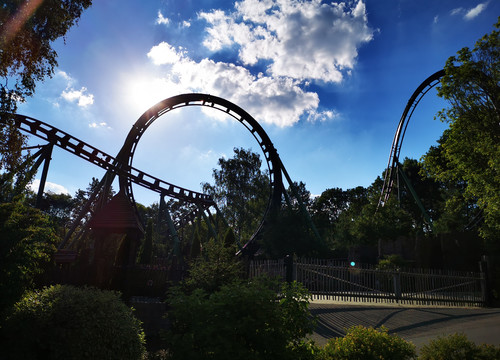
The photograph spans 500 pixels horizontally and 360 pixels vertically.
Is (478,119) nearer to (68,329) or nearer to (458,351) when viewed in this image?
(458,351)

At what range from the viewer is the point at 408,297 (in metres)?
13.1

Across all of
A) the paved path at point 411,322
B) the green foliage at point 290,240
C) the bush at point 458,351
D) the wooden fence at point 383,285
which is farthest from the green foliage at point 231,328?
the green foliage at point 290,240

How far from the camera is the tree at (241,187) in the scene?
43.2 metres

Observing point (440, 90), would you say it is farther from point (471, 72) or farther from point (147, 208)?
point (147, 208)

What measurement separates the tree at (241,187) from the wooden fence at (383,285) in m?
28.9

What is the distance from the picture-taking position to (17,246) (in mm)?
5973

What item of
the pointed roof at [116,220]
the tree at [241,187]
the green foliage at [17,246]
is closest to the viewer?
the green foliage at [17,246]

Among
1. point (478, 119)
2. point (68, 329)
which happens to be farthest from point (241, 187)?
point (68, 329)

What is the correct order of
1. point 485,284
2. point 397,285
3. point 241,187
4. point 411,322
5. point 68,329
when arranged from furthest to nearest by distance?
point 241,187
point 485,284
point 397,285
point 411,322
point 68,329

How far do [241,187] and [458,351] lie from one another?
38.6 meters

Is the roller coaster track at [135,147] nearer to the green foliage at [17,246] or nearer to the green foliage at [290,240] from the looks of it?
the green foliage at [290,240]

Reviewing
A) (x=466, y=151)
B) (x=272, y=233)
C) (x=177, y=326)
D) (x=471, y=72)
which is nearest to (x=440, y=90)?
(x=471, y=72)

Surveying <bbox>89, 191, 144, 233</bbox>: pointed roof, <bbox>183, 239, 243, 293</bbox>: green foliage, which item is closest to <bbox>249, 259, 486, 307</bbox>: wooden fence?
<bbox>183, 239, 243, 293</bbox>: green foliage

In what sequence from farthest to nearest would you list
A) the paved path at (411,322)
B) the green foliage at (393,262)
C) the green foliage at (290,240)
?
the green foliage at (290,240)
the green foliage at (393,262)
the paved path at (411,322)
